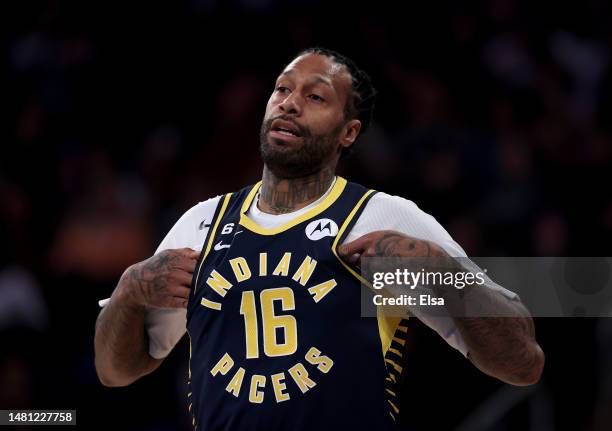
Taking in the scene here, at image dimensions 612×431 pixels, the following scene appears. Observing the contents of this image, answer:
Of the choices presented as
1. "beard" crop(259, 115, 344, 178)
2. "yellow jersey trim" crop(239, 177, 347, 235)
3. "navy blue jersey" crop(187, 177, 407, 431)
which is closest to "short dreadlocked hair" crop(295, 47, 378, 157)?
"beard" crop(259, 115, 344, 178)

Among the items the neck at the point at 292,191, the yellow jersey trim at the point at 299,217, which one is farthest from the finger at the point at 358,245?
the neck at the point at 292,191

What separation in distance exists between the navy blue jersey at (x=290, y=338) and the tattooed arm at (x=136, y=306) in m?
0.07

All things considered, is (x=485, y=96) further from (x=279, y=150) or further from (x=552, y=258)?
(x=279, y=150)

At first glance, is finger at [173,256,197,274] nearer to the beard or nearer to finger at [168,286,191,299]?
finger at [168,286,191,299]

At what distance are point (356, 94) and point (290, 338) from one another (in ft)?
3.28

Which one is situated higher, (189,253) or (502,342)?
(189,253)

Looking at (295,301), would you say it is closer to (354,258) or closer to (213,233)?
(354,258)

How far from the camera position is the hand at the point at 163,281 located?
3.04m

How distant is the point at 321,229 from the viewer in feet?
9.83

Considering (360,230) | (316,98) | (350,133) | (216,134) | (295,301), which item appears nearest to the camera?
(295,301)

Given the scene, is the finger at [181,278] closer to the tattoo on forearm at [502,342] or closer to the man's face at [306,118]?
the man's face at [306,118]

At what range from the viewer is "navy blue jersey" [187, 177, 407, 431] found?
2801mm

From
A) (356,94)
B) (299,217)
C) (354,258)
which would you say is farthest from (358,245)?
(356,94)

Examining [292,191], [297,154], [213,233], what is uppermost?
[297,154]
